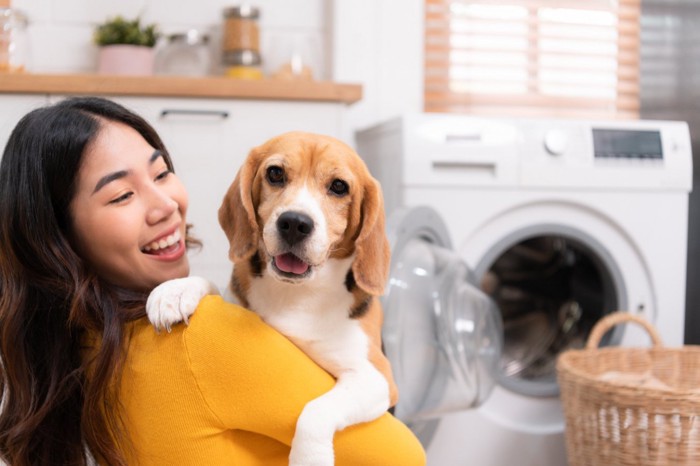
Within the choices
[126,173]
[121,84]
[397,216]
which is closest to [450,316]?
[397,216]

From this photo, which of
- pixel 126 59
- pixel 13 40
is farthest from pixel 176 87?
pixel 13 40

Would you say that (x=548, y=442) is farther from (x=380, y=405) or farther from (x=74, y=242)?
(x=74, y=242)

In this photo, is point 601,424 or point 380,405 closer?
point 380,405

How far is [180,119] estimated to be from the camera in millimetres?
2373

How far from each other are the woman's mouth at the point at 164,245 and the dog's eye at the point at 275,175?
0.65 ft

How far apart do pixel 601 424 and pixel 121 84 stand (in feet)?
5.22

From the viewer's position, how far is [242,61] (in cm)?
279

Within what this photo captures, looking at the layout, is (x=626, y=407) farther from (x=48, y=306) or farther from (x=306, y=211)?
(x=48, y=306)

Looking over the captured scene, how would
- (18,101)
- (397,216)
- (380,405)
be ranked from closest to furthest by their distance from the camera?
(380,405) < (397,216) < (18,101)

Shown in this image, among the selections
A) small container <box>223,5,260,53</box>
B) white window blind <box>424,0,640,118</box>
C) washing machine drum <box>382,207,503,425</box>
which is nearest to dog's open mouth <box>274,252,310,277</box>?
washing machine drum <box>382,207,503,425</box>

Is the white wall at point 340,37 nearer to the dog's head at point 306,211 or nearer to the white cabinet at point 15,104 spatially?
the white cabinet at point 15,104

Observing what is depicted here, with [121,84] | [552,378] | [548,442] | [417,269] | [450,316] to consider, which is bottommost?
[548,442]

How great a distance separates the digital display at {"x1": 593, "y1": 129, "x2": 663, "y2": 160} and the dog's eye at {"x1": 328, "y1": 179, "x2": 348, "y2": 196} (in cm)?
142

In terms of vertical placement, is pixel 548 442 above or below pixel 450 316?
below
